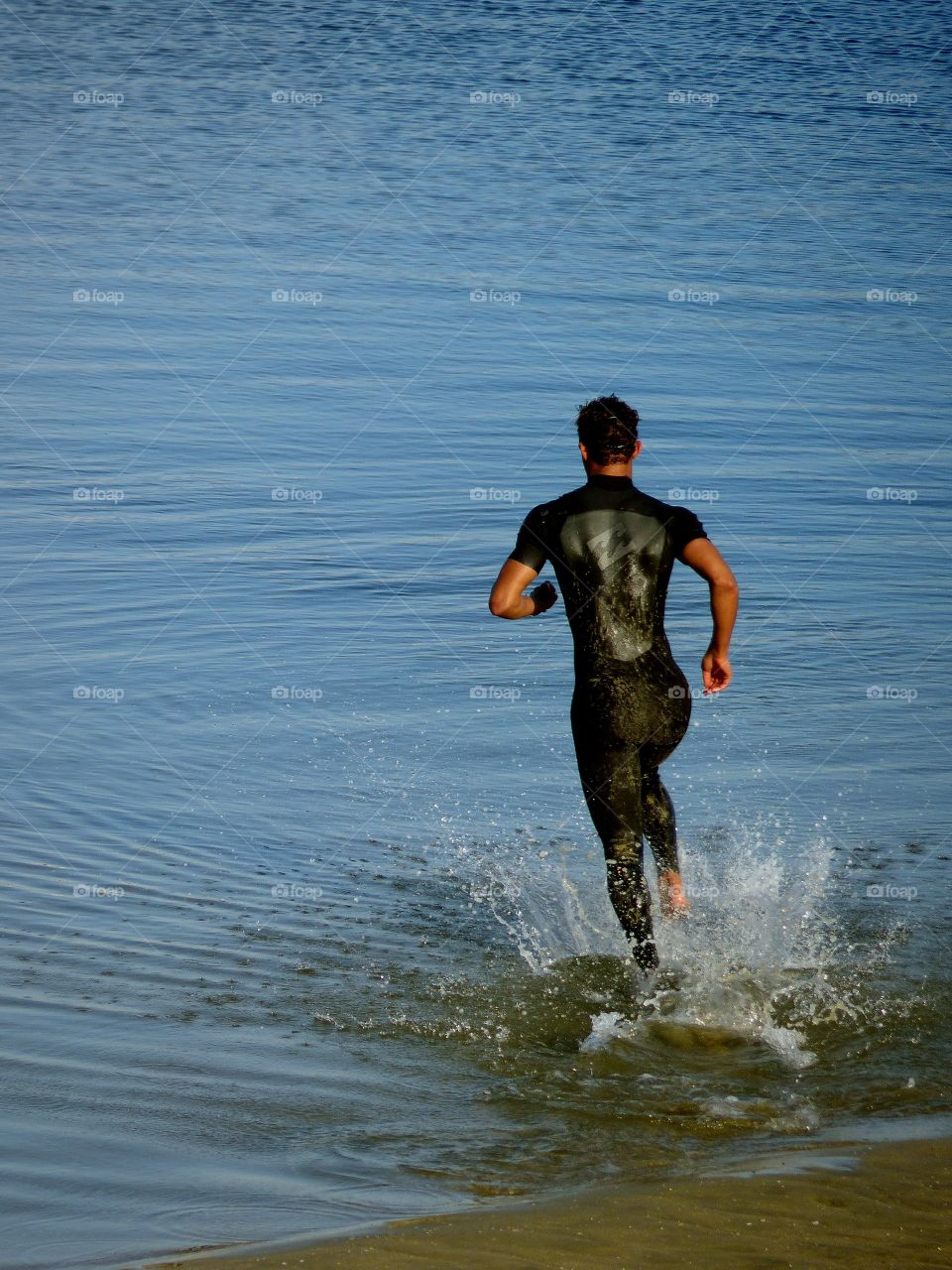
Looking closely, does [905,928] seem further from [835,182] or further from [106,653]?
[835,182]

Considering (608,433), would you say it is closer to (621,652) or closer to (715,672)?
(621,652)

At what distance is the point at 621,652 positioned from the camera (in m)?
5.98

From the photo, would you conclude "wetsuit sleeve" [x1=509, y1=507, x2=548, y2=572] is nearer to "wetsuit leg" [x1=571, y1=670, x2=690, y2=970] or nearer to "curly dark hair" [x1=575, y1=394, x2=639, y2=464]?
"curly dark hair" [x1=575, y1=394, x2=639, y2=464]

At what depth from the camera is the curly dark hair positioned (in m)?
5.89

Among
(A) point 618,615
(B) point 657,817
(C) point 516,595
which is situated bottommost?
(B) point 657,817

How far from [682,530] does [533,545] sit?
0.52 m

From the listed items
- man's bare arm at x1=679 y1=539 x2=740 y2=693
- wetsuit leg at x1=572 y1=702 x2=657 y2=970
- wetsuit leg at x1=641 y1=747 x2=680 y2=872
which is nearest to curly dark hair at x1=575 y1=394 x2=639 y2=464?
man's bare arm at x1=679 y1=539 x2=740 y2=693

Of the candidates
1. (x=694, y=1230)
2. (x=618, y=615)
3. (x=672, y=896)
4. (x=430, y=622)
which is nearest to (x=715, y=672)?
(x=618, y=615)

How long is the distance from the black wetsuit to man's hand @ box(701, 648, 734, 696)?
0.14 metres

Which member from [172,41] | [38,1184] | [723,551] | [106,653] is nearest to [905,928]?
[38,1184]

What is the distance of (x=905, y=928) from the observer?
21.5ft

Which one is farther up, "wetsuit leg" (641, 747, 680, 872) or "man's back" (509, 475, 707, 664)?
"man's back" (509, 475, 707, 664)

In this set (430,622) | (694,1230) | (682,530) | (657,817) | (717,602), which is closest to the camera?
(694,1230)

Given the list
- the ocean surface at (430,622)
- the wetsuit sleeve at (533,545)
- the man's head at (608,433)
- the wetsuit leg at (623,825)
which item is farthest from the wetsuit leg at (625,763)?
the man's head at (608,433)
